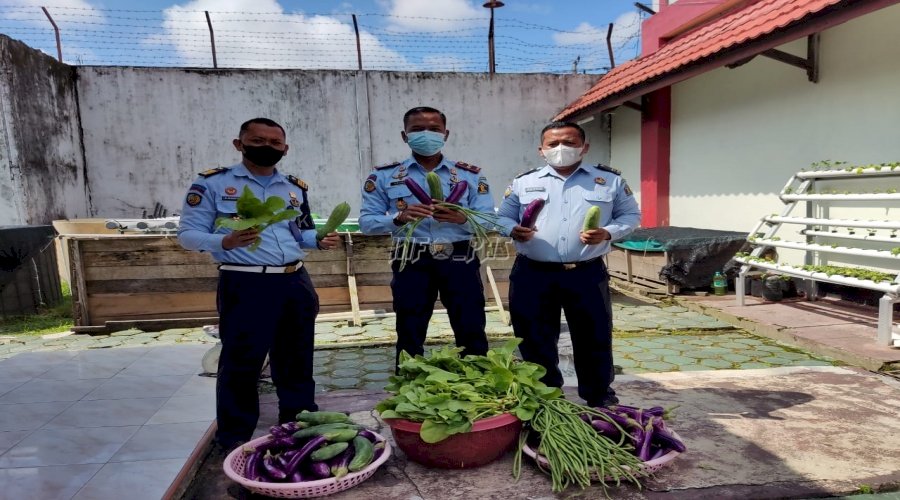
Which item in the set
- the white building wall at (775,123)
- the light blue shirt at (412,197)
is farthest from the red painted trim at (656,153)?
the light blue shirt at (412,197)

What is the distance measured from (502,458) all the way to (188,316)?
478 cm

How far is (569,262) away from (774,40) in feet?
14.0

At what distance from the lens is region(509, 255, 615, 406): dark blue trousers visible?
3.15 m

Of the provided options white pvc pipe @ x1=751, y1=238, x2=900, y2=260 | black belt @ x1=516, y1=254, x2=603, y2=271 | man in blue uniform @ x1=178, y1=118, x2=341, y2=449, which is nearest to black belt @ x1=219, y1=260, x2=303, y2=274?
man in blue uniform @ x1=178, y1=118, x2=341, y2=449

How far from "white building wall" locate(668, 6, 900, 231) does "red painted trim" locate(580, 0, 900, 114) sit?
80 centimetres

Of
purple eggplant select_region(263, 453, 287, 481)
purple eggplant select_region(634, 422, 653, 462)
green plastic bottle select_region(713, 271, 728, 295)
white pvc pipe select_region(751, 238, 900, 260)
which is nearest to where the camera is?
purple eggplant select_region(263, 453, 287, 481)

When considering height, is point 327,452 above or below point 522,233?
below

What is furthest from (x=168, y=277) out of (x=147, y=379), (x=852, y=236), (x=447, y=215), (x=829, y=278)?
(x=852, y=236)

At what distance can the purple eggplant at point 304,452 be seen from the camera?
234 centimetres

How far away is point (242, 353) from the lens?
2902 mm

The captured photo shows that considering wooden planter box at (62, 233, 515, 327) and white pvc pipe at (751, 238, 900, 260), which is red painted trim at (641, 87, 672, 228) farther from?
wooden planter box at (62, 233, 515, 327)

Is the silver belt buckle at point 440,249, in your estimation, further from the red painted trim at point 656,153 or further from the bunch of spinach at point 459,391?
the red painted trim at point 656,153

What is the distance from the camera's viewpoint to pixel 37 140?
8805 mm

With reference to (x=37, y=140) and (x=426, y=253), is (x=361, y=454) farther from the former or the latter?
(x=37, y=140)
